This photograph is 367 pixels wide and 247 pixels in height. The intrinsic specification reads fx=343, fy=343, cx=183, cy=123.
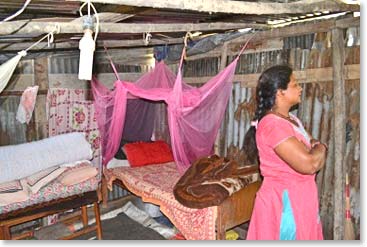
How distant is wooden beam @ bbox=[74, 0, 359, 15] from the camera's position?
64.1 inches

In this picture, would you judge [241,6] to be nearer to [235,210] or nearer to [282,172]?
[282,172]

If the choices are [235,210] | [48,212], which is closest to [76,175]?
[48,212]

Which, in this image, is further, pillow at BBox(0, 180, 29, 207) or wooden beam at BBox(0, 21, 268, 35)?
pillow at BBox(0, 180, 29, 207)

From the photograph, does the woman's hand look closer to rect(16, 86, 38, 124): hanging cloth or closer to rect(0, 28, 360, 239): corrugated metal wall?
rect(0, 28, 360, 239): corrugated metal wall

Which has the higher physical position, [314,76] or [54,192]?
[314,76]

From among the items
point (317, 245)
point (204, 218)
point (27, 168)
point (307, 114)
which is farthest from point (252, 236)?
point (27, 168)

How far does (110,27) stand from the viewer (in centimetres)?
231

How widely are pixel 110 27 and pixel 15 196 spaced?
6.63 feet

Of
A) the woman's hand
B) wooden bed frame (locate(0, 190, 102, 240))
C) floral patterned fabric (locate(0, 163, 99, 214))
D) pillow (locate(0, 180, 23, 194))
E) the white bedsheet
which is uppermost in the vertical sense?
the woman's hand

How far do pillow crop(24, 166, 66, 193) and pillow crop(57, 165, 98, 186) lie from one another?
70 millimetres

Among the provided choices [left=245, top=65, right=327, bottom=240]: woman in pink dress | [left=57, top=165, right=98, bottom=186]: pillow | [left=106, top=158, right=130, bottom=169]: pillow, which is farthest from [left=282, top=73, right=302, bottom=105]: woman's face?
[left=106, top=158, right=130, bottom=169]: pillow

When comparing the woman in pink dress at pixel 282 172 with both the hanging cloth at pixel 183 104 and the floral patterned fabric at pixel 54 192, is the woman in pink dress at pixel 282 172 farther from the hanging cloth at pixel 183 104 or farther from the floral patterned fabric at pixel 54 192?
the floral patterned fabric at pixel 54 192

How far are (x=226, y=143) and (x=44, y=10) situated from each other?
2650 mm

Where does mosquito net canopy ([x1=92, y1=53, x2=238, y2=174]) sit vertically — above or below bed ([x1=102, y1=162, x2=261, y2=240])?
above
